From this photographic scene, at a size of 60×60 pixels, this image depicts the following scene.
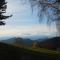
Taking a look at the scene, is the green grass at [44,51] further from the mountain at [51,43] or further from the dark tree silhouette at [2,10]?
the dark tree silhouette at [2,10]

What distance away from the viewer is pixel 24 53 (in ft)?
14.4

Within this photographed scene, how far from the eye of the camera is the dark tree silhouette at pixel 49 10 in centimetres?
450

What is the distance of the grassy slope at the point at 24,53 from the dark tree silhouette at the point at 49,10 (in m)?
0.70

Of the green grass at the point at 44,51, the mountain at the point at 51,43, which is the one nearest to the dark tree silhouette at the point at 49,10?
the mountain at the point at 51,43

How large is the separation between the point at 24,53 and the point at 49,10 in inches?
51.6

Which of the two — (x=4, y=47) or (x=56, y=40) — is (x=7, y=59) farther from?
(x=56, y=40)

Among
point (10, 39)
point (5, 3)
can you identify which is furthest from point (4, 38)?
point (5, 3)

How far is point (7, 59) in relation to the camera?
425 centimetres

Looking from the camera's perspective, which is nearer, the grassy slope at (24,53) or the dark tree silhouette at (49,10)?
the grassy slope at (24,53)

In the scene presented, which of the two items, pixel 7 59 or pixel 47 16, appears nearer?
pixel 7 59

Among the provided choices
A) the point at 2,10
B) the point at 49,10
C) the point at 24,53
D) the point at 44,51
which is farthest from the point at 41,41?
the point at 2,10

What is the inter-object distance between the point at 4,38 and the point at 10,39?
159mm

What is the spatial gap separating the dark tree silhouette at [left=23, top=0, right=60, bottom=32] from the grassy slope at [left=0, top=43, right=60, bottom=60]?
699 mm

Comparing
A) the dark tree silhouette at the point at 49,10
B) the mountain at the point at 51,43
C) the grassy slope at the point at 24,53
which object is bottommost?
the grassy slope at the point at 24,53
